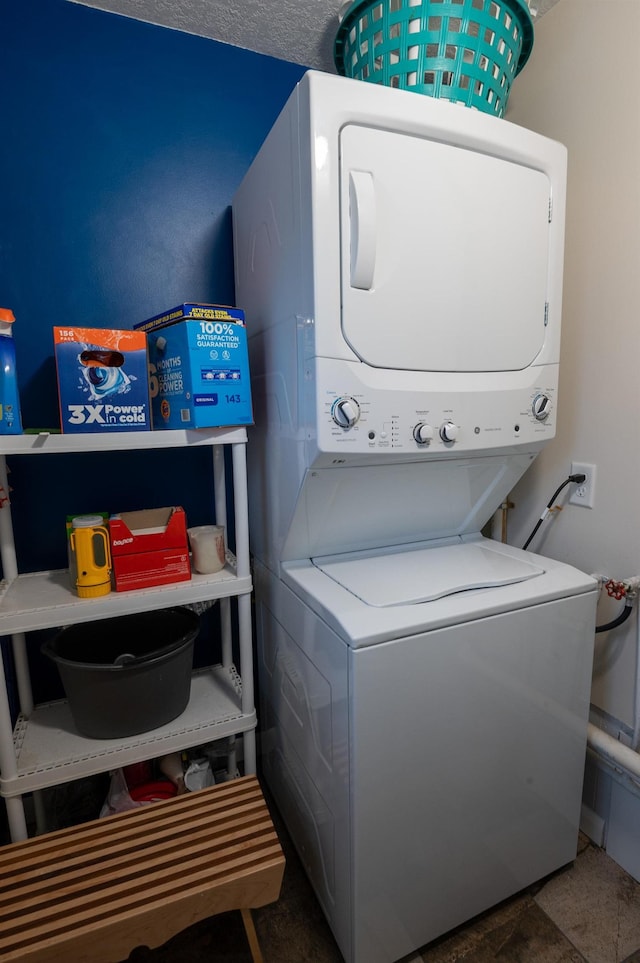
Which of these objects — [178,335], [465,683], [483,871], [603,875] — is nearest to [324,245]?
[178,335]

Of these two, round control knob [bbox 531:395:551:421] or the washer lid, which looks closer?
the washer lid

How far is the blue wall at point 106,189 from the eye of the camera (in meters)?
1.46

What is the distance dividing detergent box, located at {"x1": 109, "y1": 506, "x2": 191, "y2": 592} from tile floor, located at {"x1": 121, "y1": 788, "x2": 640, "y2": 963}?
1.00 metres

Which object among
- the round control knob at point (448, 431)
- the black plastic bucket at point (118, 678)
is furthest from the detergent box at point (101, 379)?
the round control knob at point (448, 431)

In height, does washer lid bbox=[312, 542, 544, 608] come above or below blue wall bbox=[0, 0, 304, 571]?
below

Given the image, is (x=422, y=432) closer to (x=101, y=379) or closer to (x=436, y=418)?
(x=436, y=418)

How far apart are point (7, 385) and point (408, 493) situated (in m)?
1.07

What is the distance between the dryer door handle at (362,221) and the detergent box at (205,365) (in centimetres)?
35

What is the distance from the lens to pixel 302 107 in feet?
3.53

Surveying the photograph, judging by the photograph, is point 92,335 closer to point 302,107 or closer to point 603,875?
point 302,107

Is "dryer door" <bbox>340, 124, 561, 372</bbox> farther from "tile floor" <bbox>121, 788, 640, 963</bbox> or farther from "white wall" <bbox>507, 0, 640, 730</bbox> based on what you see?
"tile floor" <bbox>121, 788, 640, 963</bbox>

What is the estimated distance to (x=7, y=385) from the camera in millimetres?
1116

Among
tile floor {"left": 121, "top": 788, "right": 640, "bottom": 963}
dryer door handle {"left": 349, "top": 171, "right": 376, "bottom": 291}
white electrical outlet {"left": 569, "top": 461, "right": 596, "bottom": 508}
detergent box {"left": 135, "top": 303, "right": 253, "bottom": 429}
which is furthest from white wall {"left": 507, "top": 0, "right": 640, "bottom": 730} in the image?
detergent box {"left": 135, "top": 303, "right": 253, "bottom": 429}

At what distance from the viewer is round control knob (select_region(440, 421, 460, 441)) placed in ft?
4.11
